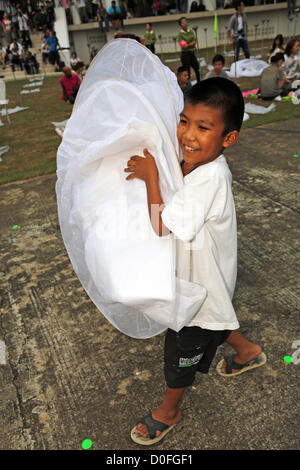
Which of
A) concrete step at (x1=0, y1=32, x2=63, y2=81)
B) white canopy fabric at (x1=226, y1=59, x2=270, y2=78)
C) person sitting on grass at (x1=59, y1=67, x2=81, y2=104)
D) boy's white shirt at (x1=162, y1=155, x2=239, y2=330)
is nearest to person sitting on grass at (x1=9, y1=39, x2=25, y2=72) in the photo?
concrete step at (x1=0, y1=32, x2=63, y2=81)

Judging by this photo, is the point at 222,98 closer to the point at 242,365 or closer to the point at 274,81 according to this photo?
the point at 242,365

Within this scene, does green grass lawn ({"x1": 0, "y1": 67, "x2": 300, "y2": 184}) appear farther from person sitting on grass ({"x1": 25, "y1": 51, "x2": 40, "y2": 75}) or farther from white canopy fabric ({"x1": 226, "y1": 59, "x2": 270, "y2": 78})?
person sitting on grass ({"x1": 25, "y1": 51, "x2": 40, "y2": 75})

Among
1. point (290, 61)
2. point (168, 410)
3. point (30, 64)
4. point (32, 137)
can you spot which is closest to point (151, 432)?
point (168, 410)

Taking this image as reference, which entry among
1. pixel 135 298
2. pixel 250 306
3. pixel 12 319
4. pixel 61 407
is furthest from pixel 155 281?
pixel 12 319

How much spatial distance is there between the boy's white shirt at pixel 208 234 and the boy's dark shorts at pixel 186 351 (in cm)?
7

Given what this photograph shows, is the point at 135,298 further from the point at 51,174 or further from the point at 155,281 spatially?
the point at 51,174

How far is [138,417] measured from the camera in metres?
1.79

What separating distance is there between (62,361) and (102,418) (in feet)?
1.53

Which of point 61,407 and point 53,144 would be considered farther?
point 53,144

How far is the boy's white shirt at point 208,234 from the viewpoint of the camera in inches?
47.6

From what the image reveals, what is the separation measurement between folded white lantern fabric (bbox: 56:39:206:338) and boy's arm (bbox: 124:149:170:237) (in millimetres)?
35

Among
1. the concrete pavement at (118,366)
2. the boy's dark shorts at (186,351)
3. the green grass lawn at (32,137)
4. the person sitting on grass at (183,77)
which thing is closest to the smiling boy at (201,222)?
the boy's dark shorts at (186,351)

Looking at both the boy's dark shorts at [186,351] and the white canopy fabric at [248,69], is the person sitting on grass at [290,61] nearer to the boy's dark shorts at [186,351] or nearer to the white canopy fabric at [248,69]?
the white canopy fabric at [248,69]

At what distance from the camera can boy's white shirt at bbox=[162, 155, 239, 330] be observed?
47.6 inches
